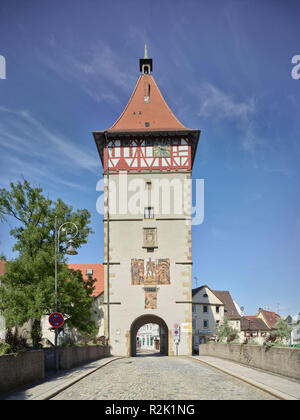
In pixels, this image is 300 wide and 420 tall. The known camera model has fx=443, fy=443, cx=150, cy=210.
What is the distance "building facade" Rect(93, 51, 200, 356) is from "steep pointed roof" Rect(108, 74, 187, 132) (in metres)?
0.20

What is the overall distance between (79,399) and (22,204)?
20384 millimetres

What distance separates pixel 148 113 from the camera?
132 feet

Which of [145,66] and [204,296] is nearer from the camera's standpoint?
[145,66]

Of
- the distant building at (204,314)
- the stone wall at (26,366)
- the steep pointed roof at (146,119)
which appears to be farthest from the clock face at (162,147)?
the distant building at (204,314)

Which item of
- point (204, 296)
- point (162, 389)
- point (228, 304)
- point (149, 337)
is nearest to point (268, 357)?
point (162, 389)

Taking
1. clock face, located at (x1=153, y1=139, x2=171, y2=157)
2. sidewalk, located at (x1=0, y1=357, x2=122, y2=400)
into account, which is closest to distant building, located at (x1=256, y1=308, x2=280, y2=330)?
clock face, located at (x1=153, y1=139, x2=171, y2=157)

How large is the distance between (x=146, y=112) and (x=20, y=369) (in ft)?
103

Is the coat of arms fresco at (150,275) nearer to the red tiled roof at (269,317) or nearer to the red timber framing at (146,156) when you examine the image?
the red timber framing at (146,156)

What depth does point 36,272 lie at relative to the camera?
26688 mm

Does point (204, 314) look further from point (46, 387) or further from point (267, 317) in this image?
point (46, 387)

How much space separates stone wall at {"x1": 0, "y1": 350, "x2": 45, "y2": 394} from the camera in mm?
11164

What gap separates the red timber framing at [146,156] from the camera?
121 ft

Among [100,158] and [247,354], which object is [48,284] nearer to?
[247,354]

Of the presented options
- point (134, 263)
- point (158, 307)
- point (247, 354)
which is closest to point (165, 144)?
point (134, 263)
